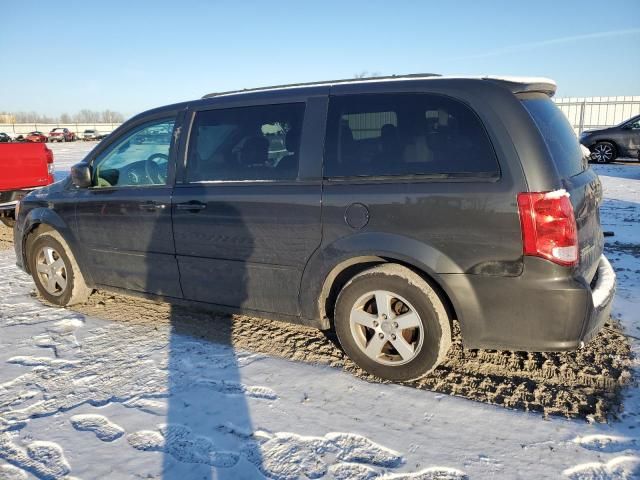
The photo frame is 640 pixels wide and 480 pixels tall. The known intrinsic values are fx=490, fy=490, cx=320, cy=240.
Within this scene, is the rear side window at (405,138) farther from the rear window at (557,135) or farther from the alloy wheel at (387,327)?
the alloy wheel at (387,327)

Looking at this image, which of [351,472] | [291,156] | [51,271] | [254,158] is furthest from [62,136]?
[351,472]

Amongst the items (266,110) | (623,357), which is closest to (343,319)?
(266,110)

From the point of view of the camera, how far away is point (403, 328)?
3104 millimetres

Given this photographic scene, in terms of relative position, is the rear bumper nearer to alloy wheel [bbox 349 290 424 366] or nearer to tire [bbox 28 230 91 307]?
alloy wheel [bbox 349 290 424 366]

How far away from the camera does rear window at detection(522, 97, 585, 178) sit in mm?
2843

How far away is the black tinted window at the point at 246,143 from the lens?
3393 mm

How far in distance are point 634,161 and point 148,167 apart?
18281mm

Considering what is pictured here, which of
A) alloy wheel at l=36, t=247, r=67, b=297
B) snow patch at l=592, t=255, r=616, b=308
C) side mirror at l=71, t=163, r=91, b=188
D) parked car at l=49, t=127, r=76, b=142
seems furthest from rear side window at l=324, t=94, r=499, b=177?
parked car at l=49, t=127, r=76, b=142

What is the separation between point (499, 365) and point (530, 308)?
2.63 feet

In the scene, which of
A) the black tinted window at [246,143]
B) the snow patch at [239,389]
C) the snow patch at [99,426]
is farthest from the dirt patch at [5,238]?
the snow patch at [239,389]

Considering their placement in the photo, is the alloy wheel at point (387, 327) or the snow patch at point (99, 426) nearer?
the snow patch at point (99, 426)

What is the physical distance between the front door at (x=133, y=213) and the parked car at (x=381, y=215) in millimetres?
19

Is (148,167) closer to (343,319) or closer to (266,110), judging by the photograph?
(266,110)

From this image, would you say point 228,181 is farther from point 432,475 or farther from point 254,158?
point 432,475
